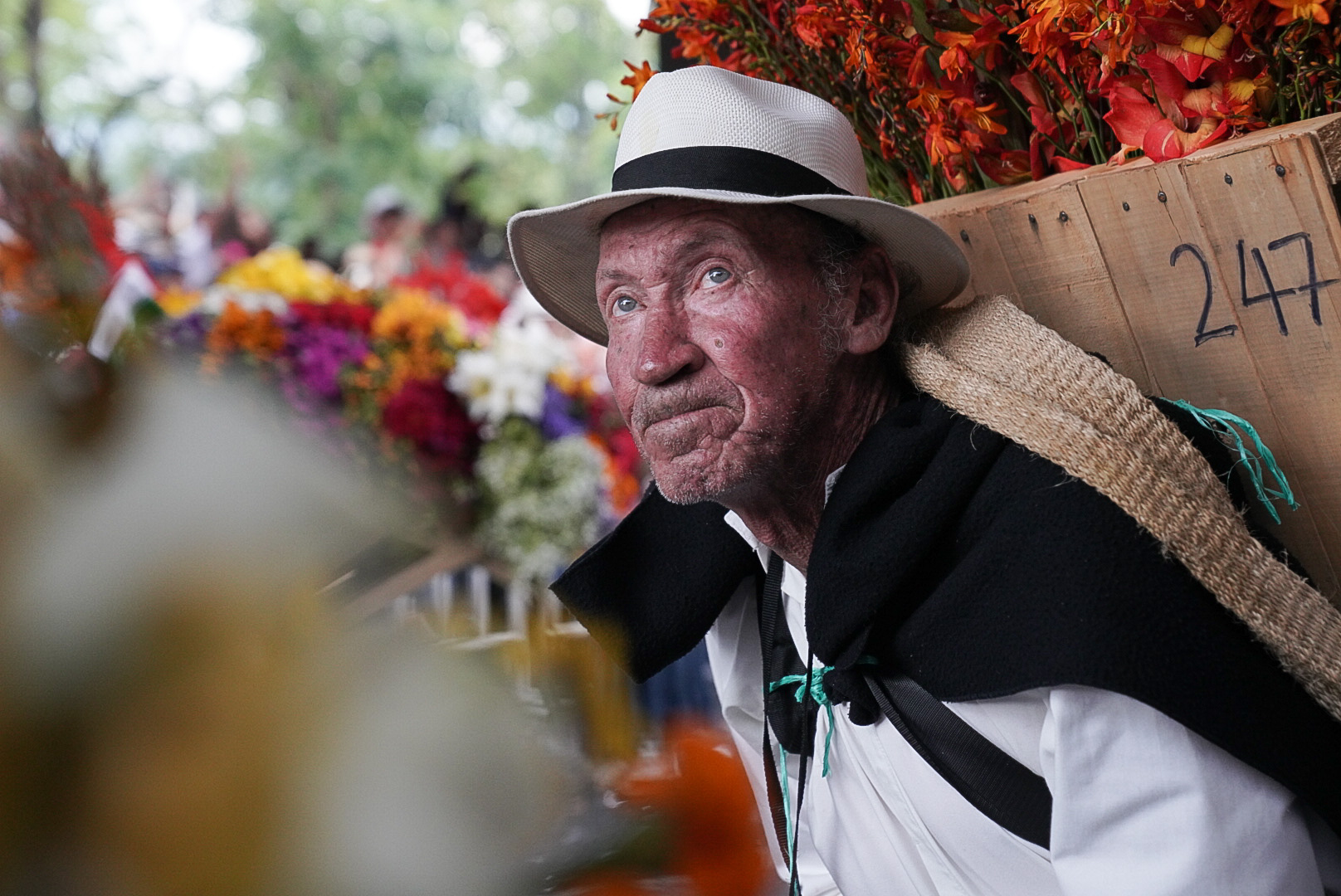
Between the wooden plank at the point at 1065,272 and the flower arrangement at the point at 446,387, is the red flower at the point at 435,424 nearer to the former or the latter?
the flower arrangement at the point at 446,387

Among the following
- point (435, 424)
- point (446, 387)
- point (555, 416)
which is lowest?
point (555, 416)

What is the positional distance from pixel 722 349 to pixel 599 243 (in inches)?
13.4

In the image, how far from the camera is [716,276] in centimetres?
139

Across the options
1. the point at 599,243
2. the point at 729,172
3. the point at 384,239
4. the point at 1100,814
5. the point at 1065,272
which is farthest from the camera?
the point at 384,239

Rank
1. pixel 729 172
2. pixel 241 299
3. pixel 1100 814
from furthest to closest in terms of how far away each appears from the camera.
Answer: pixel 241 299 → pixel 729 172 → pixel 1100 814

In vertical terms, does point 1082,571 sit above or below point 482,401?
below

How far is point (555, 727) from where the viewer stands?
867 mm

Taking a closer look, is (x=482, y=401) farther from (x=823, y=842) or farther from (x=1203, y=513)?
(x=1203, y=513)

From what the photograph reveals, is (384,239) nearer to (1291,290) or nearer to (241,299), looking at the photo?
(241,299)

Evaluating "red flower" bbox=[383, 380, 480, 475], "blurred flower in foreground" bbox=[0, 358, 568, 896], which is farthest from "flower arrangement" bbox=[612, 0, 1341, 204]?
"red flower" bbox=[383, 380, 480, 475]

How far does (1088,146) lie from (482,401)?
2466 mm

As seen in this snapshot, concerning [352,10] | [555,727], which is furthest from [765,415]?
[352,10]

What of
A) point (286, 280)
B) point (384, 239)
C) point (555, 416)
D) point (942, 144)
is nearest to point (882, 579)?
point (942, 144)

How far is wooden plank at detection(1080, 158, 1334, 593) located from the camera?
52.7 inches
